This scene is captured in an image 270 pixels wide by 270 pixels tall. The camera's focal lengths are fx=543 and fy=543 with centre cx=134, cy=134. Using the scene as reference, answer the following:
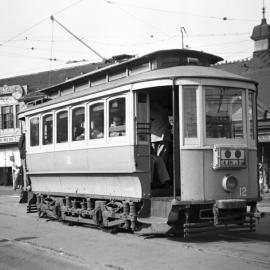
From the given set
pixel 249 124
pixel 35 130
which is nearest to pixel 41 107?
pixel 35 130

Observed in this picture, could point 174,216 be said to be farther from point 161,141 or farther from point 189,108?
point 161,141

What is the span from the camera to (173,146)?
34.2 feet

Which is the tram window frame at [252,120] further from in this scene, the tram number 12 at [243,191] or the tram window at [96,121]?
the tram window at [96,121]

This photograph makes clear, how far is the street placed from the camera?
8109 millimetres

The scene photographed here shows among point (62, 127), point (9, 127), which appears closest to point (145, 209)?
point (62, 127)

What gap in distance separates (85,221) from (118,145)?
268 centimetres

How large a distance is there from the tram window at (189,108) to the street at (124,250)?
2.11 m

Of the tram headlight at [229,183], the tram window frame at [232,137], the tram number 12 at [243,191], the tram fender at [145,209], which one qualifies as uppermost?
the tram window frame at [232,137]

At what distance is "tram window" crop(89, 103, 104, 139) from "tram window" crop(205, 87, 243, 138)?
2.49 meters

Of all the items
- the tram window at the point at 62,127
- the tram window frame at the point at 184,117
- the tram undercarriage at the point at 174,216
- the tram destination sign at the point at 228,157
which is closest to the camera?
the tram undercarriage at the point at 174,216

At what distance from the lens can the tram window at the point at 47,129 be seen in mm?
13828

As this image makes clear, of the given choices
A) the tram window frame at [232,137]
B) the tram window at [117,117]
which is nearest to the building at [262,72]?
the tram window frame at [232,137]

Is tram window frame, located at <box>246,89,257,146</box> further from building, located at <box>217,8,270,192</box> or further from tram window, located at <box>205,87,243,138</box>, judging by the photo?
building, located at <box>217,8,270,192</box>

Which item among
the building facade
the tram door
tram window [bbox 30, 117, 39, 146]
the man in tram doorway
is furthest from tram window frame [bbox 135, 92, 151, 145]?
the building facade
